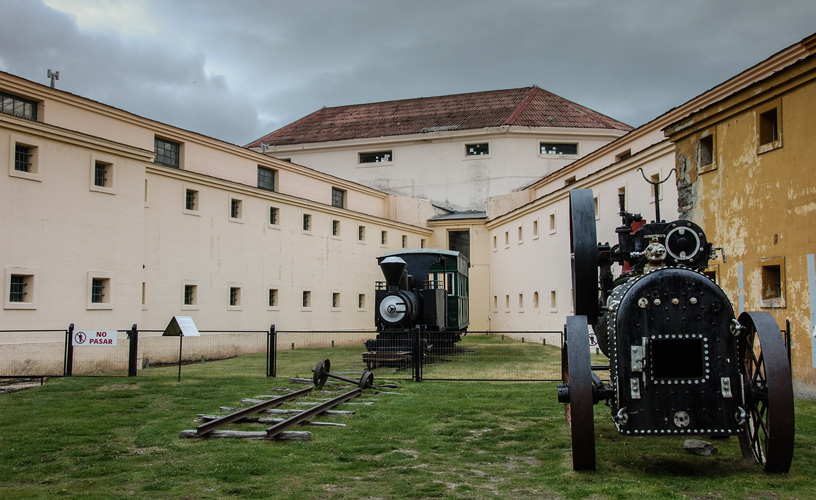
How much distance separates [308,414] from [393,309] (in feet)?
34.3

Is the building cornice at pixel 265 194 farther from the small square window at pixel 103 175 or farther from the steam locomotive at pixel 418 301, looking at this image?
the steam locomotive at pixel 418 301

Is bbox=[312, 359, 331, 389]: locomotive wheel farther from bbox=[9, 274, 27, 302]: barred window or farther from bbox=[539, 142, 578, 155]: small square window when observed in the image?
bbox=[539, 142, 578, 155]: small square window

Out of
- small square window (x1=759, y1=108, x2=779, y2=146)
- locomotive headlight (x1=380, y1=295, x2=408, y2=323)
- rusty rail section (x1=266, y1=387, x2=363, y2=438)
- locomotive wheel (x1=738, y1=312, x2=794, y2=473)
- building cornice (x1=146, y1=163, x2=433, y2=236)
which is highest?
building cornice (x1=146, y1=163, x2=433, y2=236)

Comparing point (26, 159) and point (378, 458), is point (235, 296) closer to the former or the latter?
point (26, 159)

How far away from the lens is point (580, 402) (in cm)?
625

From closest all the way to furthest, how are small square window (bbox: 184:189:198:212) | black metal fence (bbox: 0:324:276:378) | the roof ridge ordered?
black metal fence (bbox: 0:324:276:378) < small square window (bbox: 184:189:198:212) < the roof ridge

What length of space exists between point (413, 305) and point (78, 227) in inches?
386

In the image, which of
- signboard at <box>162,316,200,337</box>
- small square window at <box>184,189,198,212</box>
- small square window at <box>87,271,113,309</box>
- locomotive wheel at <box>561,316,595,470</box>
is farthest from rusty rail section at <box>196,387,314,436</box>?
small square window at <box>184,189,198,212</box>

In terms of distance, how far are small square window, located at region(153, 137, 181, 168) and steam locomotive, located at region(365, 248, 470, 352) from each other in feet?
30.3

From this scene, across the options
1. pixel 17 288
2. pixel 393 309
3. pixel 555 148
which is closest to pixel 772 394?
pixel 393 309

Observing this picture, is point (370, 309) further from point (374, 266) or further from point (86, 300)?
point (86, 300)

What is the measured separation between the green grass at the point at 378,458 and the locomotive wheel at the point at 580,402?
7.9 inches

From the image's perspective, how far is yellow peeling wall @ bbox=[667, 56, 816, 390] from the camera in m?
11.6


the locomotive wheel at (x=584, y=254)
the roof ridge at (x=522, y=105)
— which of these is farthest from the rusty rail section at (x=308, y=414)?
the roof ridge at (x=522, y=105)
